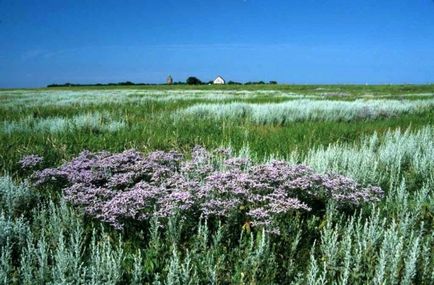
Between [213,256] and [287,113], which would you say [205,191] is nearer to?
[213,256]

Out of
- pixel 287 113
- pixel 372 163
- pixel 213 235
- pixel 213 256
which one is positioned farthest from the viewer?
pixel 287 113

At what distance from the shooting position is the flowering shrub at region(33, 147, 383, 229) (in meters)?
3.87

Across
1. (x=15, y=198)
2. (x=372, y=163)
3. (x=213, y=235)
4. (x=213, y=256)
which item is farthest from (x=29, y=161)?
(x=372, y=163)

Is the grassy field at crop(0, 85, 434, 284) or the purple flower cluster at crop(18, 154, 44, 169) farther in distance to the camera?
the purple flower cluster at crop(18, 154, 44, 169)

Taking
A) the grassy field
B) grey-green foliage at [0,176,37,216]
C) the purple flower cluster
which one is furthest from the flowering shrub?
the purple flower cluster

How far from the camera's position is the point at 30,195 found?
4.83m

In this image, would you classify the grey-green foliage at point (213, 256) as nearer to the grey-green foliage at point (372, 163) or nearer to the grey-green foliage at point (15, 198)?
the grey-green foliage at point (15, 198)

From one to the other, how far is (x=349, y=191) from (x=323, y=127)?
23.8ft

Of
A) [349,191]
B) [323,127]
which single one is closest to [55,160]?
[349,191]

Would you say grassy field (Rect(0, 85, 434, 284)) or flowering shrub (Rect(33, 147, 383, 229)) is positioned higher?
flowering shrub (Rect(33, 147, 383, 229))

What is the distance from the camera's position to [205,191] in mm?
4199

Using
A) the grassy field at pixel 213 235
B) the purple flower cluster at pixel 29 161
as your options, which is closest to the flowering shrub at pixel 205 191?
the grassy field at pixel 213 235

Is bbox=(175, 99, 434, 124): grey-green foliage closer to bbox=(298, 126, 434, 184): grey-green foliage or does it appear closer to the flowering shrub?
bbox=(298, 126, 434, 184): grey-green foliage

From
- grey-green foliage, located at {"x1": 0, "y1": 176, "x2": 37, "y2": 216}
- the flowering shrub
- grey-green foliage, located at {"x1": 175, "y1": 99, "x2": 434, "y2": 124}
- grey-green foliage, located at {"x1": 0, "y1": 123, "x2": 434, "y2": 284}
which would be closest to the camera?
grey-green foliage, located at {"x1": 0, "y1": 123, "x2": 434, "y2": 284}
